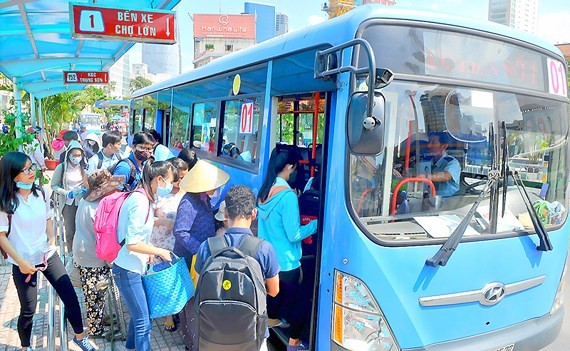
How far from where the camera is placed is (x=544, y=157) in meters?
3.17

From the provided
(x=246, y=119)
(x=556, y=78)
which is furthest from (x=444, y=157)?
(x=246, y=119)

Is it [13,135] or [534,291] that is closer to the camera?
[534,291]

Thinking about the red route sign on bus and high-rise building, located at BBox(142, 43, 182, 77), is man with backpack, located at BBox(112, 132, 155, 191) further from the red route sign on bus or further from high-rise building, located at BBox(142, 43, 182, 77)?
high-rise building, located at BBox(142, 43, 182, 77)

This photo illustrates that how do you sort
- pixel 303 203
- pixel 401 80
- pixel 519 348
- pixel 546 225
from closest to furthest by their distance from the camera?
pixel 401 80 → pixel 519 348 → pixel 546 225 → pixel 303 203

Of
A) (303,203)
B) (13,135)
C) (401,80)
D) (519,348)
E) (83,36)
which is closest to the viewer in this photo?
(401,80)

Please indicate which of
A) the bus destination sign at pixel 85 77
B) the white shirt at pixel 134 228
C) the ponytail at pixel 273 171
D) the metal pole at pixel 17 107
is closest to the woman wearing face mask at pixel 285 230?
the ponytail at pixel 273 171

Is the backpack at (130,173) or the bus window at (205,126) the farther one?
the bus window at (205,126)

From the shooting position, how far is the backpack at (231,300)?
7.93 ft

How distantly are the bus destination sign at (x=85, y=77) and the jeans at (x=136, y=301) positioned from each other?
865 centimetres

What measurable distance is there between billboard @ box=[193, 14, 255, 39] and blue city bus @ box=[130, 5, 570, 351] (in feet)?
270

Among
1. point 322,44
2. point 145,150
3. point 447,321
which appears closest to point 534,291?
point 447,321

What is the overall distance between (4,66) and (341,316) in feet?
26.8

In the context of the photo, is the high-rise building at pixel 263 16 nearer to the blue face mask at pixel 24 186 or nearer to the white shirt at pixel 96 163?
the white shirt at pixel 96 163

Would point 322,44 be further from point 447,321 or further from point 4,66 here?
point 4,66
